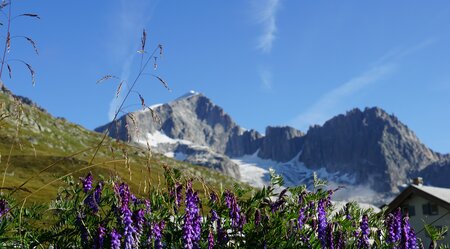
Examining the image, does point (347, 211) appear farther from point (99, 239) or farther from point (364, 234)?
point (99, 239)

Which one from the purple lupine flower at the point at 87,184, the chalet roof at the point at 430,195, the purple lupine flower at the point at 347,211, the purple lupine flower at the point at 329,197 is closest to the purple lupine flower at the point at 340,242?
the purple lupine flower at the point at 329,197

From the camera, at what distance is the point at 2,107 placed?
474cm

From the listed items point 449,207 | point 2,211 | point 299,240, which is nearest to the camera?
point 2,211

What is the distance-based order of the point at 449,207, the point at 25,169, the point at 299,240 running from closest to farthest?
the point at 299,240 < the point at 449,207 < the point at 25,169

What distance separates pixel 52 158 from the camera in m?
60.8

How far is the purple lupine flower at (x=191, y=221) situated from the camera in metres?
4.71

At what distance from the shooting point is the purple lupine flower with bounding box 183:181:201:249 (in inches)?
186

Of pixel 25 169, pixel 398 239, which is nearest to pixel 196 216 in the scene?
pixel 398 239

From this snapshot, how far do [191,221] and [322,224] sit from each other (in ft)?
5.63

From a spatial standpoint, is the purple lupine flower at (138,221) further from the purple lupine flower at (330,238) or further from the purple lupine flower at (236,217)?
the purple lupine flower at (330,238)

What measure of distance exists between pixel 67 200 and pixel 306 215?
2848 millimetres

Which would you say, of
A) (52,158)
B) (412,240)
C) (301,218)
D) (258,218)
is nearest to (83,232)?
(258,218)

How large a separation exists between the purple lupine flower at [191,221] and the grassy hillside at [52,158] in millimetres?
242

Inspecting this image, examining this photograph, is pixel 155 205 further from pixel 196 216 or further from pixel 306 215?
pixel 306 215
